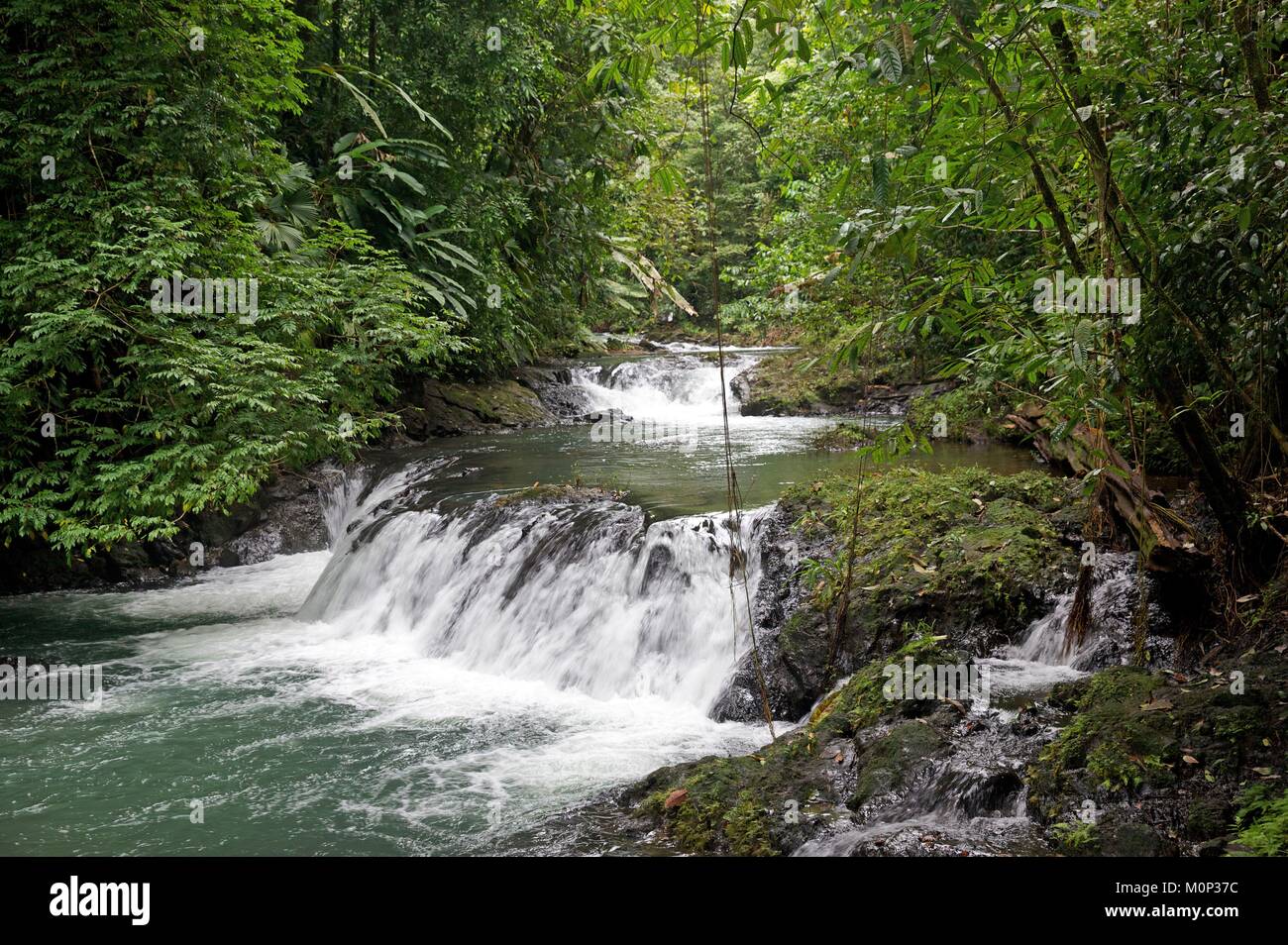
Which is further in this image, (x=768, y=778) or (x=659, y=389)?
(x=659, y=389)

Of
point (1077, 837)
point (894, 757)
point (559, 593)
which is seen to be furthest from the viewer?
point (559, 593)

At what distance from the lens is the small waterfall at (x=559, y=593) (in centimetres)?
784

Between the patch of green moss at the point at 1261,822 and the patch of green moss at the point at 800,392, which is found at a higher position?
the patch of green moss at the point at 800,392

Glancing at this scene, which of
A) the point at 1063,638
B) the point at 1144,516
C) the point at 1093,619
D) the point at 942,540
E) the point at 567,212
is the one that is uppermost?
the point at 567,212

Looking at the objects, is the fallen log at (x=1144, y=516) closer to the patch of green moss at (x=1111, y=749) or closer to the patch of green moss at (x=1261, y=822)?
the patch of green moss at (x=1111, y=749)

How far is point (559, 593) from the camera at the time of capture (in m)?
8.85

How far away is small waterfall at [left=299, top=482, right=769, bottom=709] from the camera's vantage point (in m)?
7.84

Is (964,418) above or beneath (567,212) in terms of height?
beneath

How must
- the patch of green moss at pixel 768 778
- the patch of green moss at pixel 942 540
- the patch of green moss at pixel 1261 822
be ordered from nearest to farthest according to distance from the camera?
the patch of green moss at pixel 1261 822 → the patch of green moss at pixel 768 778 → the patch of green moss at pixel 942 540

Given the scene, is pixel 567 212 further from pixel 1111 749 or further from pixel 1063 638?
pixel 1111 749

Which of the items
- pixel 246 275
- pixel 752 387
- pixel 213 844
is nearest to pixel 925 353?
pixel 752 387

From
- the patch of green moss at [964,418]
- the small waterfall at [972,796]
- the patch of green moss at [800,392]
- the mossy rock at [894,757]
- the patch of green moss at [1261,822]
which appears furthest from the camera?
the patch of green moss at [800,392]

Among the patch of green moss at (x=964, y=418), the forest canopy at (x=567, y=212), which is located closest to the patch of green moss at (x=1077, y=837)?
the forest canopy at (x=567, y=212)

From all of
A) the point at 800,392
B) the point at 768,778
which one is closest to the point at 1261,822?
the point at 768,778
